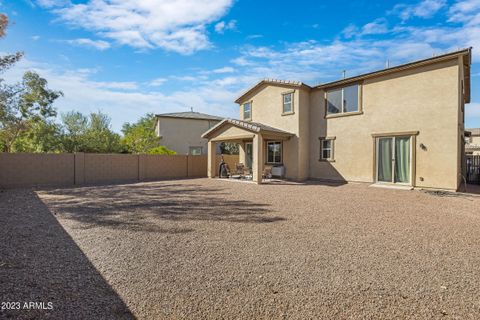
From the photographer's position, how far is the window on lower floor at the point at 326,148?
15.8 m

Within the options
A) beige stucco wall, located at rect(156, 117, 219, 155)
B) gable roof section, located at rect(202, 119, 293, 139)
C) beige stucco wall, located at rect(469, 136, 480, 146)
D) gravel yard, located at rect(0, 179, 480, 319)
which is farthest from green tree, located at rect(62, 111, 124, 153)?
beige stucco wall, located at rect(469, 136, 480, 146)

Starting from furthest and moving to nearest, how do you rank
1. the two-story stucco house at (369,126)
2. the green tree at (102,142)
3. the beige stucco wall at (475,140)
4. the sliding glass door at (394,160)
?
the beige stucco wall at (475,140)
the green tree at (102,142)
the sliding glass door at (394,160)
the two-story stucco house at (369,126)

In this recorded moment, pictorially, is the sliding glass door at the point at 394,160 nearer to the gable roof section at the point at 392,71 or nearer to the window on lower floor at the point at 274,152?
the gable roof section at the point at 392,71

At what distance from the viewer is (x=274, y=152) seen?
59.9 feet

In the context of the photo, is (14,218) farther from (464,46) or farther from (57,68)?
(464,46)

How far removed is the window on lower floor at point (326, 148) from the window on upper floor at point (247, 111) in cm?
Result: 609

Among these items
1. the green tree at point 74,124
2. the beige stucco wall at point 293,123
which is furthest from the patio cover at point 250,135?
the green tree at point 74,124

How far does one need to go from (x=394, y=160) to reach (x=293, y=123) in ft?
19.8

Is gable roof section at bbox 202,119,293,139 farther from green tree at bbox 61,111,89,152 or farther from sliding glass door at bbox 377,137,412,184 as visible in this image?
green tree at bbox 61,111,89,152

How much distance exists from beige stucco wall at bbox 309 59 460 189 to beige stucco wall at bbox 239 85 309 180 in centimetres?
125

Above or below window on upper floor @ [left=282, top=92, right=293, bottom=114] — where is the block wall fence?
below

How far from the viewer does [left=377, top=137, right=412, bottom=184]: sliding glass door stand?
1271 cm

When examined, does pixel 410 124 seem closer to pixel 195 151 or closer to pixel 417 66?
pixel 417 66

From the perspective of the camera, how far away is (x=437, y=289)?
Answer: 3359 millimetres
